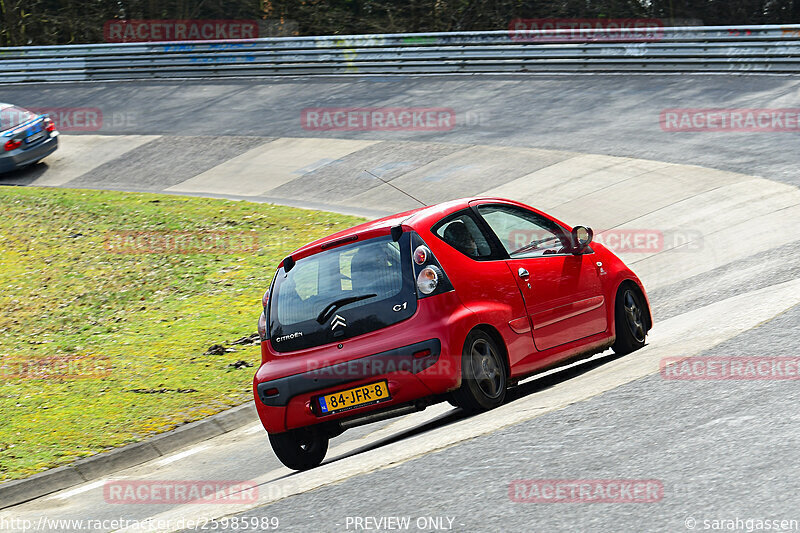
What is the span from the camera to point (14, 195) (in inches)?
755

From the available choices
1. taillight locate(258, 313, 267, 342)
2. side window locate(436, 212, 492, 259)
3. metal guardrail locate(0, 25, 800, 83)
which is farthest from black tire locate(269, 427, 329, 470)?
metal guardrail locate(0, 25, 800, 83)

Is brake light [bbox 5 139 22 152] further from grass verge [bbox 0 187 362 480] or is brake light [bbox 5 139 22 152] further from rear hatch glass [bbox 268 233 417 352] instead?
rear hatch glass [bbox 268 233 417 352]

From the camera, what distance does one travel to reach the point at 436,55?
83.5 feet

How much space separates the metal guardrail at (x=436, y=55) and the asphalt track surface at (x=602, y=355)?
0.60 m

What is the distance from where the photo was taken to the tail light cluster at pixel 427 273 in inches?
269

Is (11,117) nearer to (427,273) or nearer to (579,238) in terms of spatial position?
(579,238)

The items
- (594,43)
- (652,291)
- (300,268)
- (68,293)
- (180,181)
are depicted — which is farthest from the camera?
(594,43)

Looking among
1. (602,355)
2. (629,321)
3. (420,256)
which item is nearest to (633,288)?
(629,321)

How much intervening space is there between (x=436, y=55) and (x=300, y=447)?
19.4m

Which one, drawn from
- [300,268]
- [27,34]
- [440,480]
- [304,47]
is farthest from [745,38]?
[27,34]

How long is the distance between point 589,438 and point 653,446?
0.41 m

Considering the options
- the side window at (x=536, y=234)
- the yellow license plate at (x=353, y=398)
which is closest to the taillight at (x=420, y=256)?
the yellow license plate at (x=353, y=398)

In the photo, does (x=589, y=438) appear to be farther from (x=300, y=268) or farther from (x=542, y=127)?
(x=542, y=127)

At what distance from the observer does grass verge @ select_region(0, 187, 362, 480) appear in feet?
30.2
